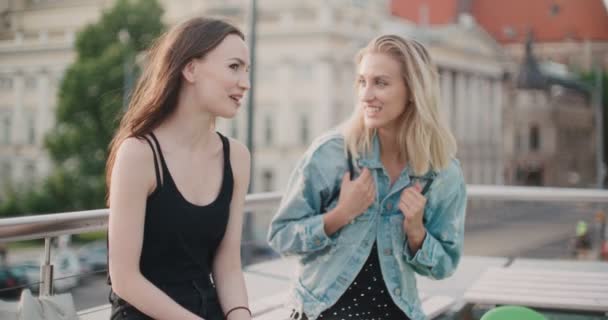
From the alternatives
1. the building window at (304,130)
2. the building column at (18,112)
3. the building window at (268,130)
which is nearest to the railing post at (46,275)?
the building window at (304,130)

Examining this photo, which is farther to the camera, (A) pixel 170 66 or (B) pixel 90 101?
(B) pixel 90 101

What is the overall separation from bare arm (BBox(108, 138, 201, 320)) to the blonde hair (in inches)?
40.1

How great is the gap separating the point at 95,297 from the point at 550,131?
193ft

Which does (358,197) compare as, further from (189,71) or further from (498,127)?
(498,127)

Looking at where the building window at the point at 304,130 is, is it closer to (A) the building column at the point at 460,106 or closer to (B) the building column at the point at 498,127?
(A) the building column at the point at 460,106

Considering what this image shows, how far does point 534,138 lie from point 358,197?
3278 inches

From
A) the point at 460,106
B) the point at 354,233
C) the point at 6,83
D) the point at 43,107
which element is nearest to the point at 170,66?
the point at 354,233

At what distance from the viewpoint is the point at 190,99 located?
2.53m

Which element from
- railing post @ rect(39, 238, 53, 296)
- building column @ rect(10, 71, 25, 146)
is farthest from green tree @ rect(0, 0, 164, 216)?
railing post @ rect(39, 238, 53, 296)

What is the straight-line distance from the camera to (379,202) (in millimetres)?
3178

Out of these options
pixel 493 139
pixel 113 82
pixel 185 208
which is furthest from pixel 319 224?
pixel 493 139

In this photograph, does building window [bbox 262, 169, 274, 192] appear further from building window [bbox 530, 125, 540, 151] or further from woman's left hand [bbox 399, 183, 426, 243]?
woman's left hand [bbox 399, 183, 426, 243]

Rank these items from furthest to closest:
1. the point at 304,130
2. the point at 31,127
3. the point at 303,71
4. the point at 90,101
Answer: the point at 31,127 → the point at 304,130 → the point at 303,71 → the point at 90,101

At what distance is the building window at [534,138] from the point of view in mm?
82938
